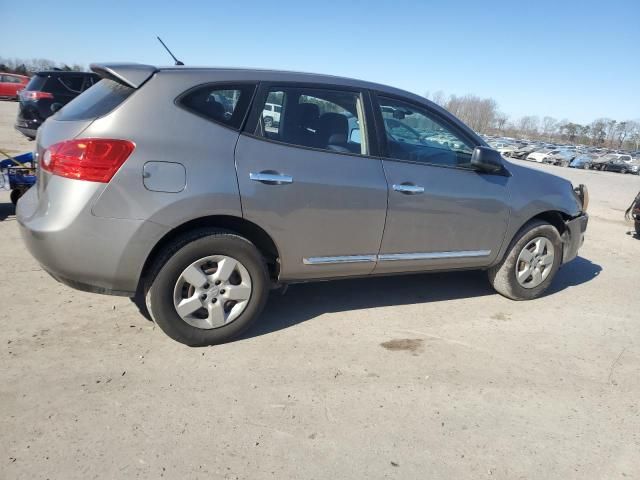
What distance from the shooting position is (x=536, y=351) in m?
3.54

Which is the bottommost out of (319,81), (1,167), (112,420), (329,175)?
(112,420)

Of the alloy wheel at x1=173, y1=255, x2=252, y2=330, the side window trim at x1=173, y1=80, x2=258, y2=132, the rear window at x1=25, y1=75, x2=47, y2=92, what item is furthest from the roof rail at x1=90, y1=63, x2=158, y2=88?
the rear window at x1=25, y1=75, x2=47, y2=92

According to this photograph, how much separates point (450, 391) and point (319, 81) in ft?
7.55

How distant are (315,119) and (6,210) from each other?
480cm

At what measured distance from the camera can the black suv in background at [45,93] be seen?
1120 cm

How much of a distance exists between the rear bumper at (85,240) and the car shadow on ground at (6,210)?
11.6 ft

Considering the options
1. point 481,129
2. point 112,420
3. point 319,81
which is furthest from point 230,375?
point 481,129

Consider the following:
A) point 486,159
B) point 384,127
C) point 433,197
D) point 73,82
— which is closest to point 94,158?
point 384,127

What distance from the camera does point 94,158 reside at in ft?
8.87

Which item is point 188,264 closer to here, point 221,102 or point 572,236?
point 221,102

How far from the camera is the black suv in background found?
1120 cm

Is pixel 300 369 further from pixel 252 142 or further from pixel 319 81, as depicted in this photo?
pixel 319 81

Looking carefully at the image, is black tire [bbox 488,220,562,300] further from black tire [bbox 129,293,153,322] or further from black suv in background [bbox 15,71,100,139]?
black suv in background [bbox 15,71,100,139]

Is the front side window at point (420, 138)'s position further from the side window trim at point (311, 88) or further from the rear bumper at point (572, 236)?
the rear bumper at point (572, 236)
